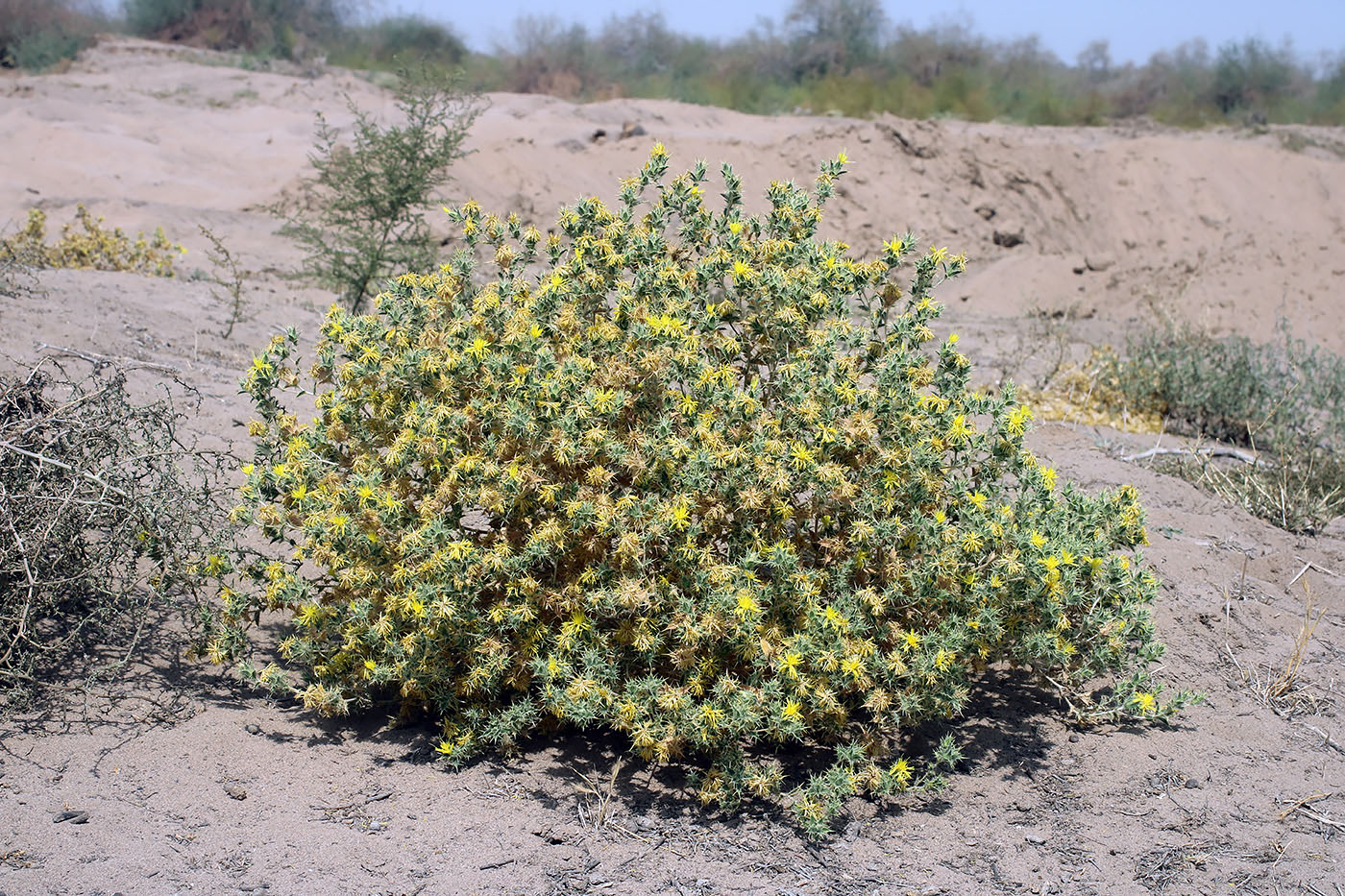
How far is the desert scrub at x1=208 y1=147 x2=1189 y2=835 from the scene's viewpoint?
3.18 m

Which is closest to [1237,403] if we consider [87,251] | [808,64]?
[87,251]

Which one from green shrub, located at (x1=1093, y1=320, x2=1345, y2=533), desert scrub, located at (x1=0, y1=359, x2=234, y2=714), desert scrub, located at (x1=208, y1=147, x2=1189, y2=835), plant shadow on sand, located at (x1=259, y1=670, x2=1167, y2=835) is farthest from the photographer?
green shrub, located at (x1=1093, y1=320, x2=1345, y2=533)

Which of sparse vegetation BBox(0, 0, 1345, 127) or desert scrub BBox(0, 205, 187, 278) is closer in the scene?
desert scrub BBox(0, 205, 187, 278)

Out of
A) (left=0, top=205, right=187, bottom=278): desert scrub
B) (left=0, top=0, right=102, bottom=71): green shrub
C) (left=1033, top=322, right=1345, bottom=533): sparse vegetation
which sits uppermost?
(left=0, top=0, right=102, bottom=71): green shrub

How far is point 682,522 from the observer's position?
310 centimetres

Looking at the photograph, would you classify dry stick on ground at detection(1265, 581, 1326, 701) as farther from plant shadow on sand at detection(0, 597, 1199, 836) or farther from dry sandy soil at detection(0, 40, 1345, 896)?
plant shadow on sand at detection(0, 597, 1199, 836)

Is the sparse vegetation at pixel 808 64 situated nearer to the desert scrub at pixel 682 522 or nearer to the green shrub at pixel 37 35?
the green shrub at pixel 37 35

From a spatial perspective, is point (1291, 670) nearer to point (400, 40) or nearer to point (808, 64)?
point (808, 64)

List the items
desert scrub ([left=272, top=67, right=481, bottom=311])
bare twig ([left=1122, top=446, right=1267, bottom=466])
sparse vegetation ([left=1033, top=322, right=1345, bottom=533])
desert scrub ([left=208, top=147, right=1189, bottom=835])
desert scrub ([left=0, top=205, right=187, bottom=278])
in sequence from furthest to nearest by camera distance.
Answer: desert scrub ([left=272, top=67, right=481, bottom=311]), desert scrub ([left=0, top=205, right=187, bottom=278]), sparse vegetation ([left=1033, top=322, right=1345, bottom=533]), bare twig ([left=1122, top=446, right=1267, bottom=466]), desert scrub ([left=208, top=147, right=1189, bottom=835])

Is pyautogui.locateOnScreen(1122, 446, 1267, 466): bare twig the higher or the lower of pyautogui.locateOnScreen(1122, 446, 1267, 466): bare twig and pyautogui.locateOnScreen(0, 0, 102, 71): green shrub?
the lower

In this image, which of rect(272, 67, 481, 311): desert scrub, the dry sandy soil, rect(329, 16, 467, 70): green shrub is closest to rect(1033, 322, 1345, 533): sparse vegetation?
the dry sandy soil

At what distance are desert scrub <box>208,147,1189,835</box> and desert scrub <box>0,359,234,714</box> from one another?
0.28 meters

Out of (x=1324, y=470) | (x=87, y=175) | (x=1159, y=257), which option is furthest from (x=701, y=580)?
(x=87, y=175)

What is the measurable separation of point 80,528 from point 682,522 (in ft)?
6.63
